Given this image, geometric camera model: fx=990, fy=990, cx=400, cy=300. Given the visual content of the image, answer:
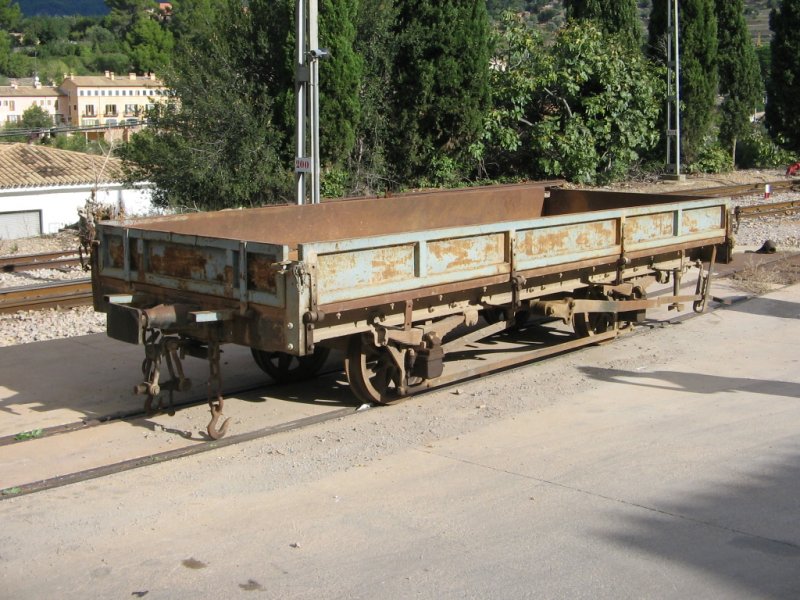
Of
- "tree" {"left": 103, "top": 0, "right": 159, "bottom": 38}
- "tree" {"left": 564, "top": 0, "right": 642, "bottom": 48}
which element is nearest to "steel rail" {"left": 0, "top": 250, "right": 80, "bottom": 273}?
"tree" {"left": 564, "top": 0, "right": 642, "bottom": 48}

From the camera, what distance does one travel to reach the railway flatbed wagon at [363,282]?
23.7 feet

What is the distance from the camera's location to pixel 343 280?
725 centimetres

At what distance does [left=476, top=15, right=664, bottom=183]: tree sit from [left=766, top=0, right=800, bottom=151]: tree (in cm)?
1339

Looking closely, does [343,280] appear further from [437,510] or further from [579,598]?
[579,598]

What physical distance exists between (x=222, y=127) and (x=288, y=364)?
13.6 meters

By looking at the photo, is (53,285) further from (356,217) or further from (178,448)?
(178,448)

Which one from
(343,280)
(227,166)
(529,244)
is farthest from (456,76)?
(343,280)

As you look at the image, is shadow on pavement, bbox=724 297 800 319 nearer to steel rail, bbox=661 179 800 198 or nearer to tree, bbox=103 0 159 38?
steel rail, bbox=661 179 800 198

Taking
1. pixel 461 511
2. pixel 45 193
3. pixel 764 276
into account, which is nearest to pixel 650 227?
pixel 461 511

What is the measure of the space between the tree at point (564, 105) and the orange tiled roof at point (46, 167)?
610 inches

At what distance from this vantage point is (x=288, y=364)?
9.26m

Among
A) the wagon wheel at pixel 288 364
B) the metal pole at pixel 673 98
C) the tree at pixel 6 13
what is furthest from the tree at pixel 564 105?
the tree at pixel 6 13

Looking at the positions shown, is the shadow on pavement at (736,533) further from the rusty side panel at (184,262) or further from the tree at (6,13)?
the tree at (6,13)

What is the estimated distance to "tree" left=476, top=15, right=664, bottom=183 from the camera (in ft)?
96.3
